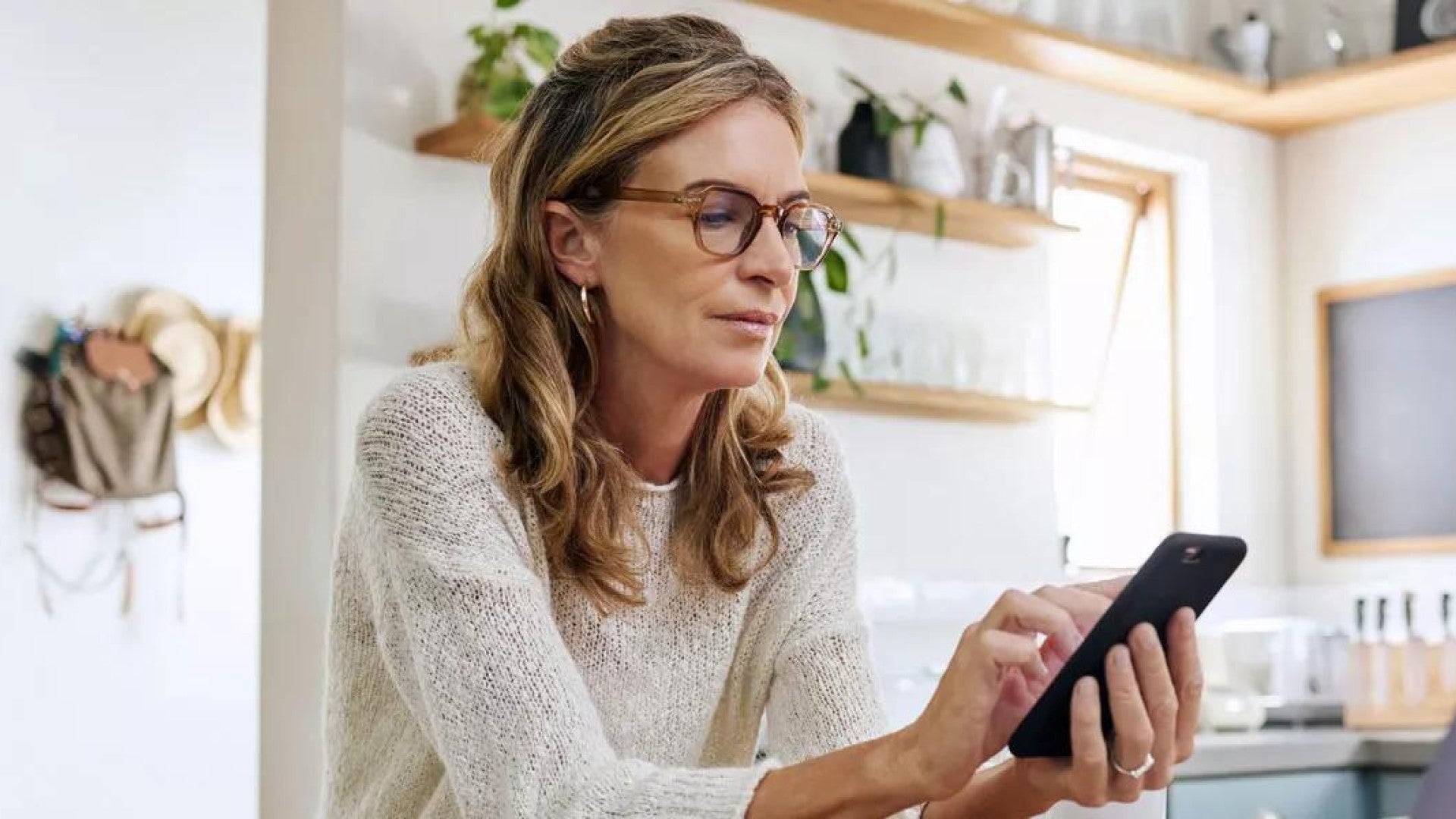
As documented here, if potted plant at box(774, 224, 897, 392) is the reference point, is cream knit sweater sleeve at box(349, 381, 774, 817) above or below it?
below

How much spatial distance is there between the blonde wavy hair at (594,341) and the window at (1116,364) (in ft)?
10.7

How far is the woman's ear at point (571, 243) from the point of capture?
1604mm

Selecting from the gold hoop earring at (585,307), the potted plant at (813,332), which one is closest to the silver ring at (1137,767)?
the gold hoop earring at (585,307)

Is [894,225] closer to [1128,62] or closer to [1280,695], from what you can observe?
[1128,62]

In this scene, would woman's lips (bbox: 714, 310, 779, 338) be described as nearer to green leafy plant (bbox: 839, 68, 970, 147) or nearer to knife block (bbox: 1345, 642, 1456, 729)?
green leafy plant (bbox: 839, 68, 970, 147)

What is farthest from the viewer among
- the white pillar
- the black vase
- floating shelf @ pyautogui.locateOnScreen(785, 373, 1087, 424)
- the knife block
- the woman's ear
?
the knife block

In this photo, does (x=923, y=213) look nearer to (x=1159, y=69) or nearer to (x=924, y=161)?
(x=924, y=161)

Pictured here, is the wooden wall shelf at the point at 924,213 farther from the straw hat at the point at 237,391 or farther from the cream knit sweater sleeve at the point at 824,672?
the cream knit sweater sleeve at the point at 824,672

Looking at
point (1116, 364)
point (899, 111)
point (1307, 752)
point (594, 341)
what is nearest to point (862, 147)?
point (899, 111)

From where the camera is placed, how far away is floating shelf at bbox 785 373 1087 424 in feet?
12.7

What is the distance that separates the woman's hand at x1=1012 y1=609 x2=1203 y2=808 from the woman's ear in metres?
0.61

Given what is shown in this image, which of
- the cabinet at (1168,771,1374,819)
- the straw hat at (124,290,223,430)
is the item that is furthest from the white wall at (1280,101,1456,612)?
the straw hat at (124,290,223,430)

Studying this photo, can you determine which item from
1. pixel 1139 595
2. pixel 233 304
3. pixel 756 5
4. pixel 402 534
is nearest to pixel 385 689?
pixel 402 534

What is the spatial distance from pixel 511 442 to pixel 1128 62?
3296 millimetres
